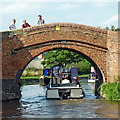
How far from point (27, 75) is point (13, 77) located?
111 feet

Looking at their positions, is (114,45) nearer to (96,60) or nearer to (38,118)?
(96,60)

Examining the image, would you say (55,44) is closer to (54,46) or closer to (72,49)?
(54,46)

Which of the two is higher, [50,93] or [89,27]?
[89,27]

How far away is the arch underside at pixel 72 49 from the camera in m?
18.3

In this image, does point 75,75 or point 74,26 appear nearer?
point 74,26

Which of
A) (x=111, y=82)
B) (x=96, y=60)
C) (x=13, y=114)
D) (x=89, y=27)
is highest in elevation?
(x=89, y=27)

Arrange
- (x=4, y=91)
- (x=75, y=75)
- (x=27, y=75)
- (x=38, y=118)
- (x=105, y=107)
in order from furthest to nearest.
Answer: (x=27, y=75) → (x=75, y=75) → (x=4, y=91) → (x=105, y=107) → (x=38, y=118)

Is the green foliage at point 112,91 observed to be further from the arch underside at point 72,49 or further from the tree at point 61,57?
the tree at point 61,57

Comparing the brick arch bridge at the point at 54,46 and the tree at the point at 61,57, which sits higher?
the tree at the point at 61,57

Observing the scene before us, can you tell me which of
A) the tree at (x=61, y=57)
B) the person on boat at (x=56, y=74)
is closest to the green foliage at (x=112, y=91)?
the person on boat at (x=56, y=74)

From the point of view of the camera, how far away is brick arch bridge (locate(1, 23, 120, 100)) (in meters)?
18.1

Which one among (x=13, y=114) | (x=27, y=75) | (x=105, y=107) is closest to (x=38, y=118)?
(x=13, y=114)

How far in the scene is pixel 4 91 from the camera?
58.7 feet

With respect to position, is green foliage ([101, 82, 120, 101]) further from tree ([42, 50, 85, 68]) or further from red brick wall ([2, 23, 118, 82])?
tree ([42, 50, 85, 68])
